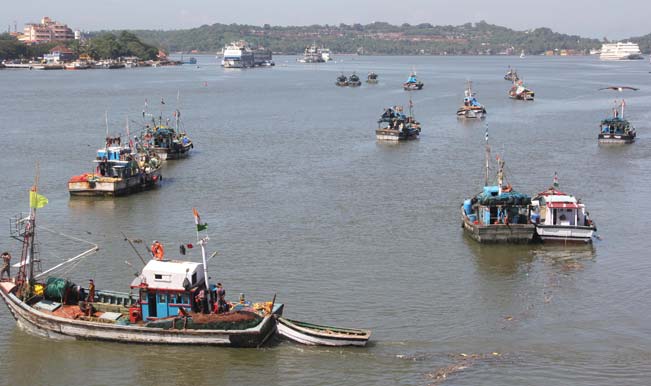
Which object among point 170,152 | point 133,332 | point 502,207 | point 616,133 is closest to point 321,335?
point 133,332

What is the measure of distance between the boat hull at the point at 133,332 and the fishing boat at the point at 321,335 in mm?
489

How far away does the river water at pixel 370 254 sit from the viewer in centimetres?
2657

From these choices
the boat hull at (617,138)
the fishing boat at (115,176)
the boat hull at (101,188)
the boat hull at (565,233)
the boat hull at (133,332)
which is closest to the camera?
the boat hull at (133,332)

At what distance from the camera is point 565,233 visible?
40.1 m

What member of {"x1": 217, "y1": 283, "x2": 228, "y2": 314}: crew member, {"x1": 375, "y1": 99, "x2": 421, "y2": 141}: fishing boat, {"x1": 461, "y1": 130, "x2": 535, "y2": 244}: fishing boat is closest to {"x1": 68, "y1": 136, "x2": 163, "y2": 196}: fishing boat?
{"x1": 461, "y1": 130, "x2": 535, "y2": 244}: fishing boat

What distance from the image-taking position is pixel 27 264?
29.5m

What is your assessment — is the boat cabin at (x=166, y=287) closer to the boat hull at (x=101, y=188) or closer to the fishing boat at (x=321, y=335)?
the fishing boat at (x=321, y=335)

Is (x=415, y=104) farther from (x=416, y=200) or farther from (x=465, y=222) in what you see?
(x=465, y=222)

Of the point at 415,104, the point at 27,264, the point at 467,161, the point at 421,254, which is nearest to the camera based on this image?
the point at 27,264

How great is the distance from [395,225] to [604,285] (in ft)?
41.5

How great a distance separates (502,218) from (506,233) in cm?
98

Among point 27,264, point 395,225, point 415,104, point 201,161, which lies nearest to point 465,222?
point 395,225

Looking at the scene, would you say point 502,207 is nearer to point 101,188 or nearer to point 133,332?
point 133,332

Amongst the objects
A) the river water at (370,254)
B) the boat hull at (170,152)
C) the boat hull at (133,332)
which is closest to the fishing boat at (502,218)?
the river water at (370,254)
